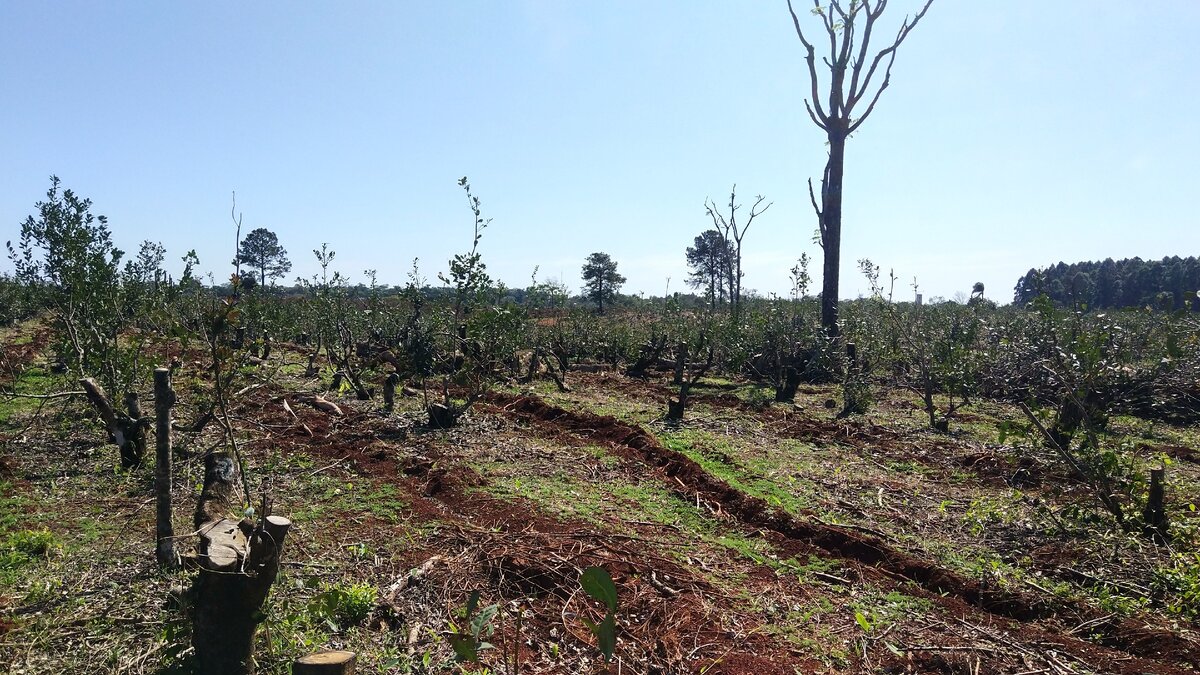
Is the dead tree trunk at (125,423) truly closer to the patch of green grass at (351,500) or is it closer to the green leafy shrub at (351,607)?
the patch of green grass at (351,500)

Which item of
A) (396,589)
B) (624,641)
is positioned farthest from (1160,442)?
(396,589)

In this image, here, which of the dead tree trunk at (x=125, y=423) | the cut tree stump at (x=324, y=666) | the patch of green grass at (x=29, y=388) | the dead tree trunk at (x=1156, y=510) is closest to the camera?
the cut tree stump at (x=324, y=666)

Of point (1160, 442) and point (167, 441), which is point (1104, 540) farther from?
point (167, 441)

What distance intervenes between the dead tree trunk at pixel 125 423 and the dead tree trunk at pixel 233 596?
4.03m

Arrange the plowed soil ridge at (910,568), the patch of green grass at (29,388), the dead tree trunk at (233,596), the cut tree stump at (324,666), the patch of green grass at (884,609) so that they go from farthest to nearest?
the patch of green grass at (29,388)
the patch of green grass at (884,609)
the plowed soil ridge at (910,568)
the dead tree trunk at (233,596)
the cut tree stump at (324,666)

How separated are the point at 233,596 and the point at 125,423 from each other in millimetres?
4356

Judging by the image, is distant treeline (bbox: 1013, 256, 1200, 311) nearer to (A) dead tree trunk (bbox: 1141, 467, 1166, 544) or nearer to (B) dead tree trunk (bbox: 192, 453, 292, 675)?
(A) dead tree trunk (bbox: 1141, 467, 1166, 544)

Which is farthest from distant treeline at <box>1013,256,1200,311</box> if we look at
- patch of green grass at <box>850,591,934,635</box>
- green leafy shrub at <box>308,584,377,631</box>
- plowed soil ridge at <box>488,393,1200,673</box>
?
green leafy shrub at <box>308,584,377,631</box>

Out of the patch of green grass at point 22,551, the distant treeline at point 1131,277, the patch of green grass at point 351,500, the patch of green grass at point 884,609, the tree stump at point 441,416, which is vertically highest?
the distant treeline at point 1131,277

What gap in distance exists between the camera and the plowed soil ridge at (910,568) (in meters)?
3.77

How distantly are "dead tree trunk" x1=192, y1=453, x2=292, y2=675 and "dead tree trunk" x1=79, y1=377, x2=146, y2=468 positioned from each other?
4.03 metres

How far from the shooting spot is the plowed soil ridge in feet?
12.4

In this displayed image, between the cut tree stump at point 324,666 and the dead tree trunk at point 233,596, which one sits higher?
the dead tree trunk at point 233,596

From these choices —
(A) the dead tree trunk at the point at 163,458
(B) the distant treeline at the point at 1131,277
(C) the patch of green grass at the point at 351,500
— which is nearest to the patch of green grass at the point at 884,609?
(C) the patch of green grass at the point at 351,500
